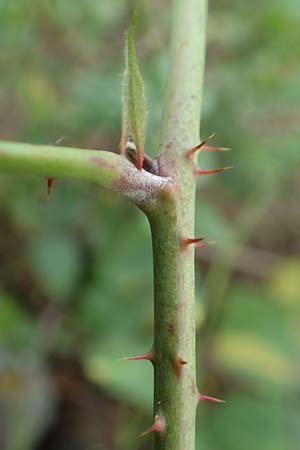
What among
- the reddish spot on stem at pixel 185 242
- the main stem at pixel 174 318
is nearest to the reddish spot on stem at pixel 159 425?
the main stem at pixel 174 318

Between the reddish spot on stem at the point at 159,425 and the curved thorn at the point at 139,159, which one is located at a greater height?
the curved thorn at the point at 139,159

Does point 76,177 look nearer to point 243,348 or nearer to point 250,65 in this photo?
point 250,65

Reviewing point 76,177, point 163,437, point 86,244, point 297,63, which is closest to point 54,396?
point 86,244

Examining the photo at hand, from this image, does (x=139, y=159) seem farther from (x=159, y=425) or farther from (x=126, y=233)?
(x=126, y=233)

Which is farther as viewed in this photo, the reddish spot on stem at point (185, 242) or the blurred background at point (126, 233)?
the blurred background at point (126, 233)

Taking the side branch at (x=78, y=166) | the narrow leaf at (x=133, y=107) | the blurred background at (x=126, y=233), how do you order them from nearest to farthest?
1. the side branch at (x=78, y=166)
2. the narrow leaf at (x=133, y=107)
3. the blurred background at (x=126, y=233)

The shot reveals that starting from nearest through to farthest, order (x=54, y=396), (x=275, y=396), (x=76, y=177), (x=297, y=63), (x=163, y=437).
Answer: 1. (x=76, y=177)
2. (x=163, y=437)
3. (x=297, y=63)
4. (x=275, y=396)
5. (x=54, y=396)

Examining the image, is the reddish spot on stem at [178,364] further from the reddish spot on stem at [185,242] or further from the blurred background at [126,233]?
the blurred background at [126,233]

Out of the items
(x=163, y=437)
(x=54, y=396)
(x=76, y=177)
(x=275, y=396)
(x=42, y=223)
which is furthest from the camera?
(x=54, y=396)

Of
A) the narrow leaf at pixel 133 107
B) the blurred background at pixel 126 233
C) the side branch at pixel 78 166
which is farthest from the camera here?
the blurred background at pixel 126 233
